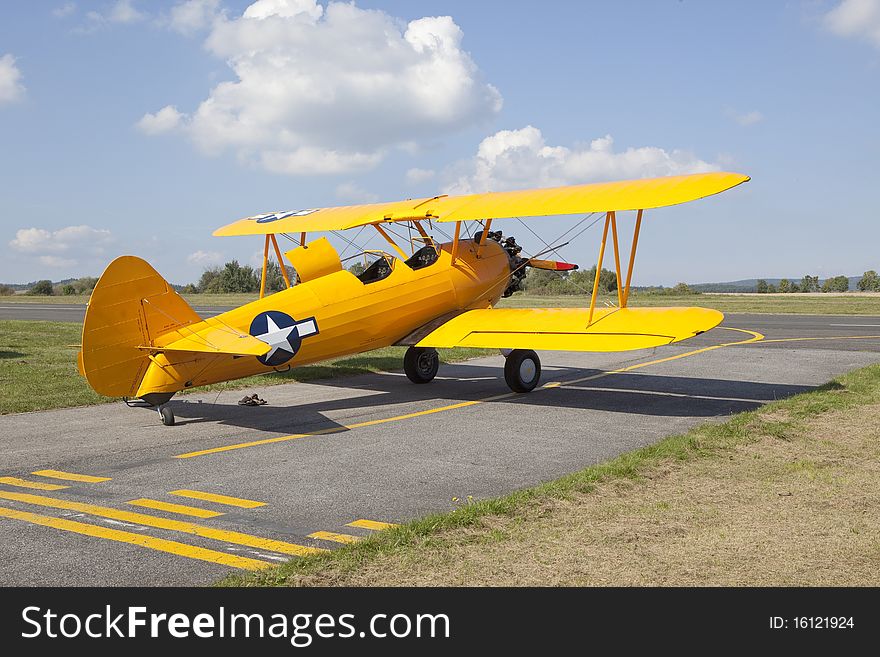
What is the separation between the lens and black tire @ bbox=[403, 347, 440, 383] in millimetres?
14703

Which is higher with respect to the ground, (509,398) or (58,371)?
(58,371)

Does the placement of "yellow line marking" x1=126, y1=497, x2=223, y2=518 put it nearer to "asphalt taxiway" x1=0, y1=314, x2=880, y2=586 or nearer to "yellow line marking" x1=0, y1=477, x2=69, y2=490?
"asphalt taxiway" x1=0, y1=314, x2=880, y2=586

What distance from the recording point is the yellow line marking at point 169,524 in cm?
562

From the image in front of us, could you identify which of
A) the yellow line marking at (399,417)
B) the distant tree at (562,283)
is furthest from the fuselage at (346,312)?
the distant tree at (562,283)

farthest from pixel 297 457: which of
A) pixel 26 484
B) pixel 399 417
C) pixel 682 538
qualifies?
pixel 682 538

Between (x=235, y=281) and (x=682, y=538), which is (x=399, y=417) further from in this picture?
(x=235, y=281)

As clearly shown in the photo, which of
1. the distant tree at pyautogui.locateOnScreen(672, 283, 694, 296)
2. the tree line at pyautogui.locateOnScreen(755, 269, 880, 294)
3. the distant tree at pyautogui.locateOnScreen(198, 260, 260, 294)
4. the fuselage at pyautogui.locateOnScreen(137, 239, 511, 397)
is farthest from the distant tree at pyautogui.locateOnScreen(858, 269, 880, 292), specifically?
the fuselage at pyautogui.locateOnScreen(137, 239, 511, 397)

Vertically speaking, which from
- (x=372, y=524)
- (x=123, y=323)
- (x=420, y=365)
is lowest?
(x=372, y=524)

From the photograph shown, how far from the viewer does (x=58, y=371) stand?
15.2m

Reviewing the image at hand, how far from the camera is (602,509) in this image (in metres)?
6.37

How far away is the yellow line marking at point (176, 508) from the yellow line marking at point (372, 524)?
1.13 metres

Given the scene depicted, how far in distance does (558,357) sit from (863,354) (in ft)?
22.9

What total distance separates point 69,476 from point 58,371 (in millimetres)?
8313
